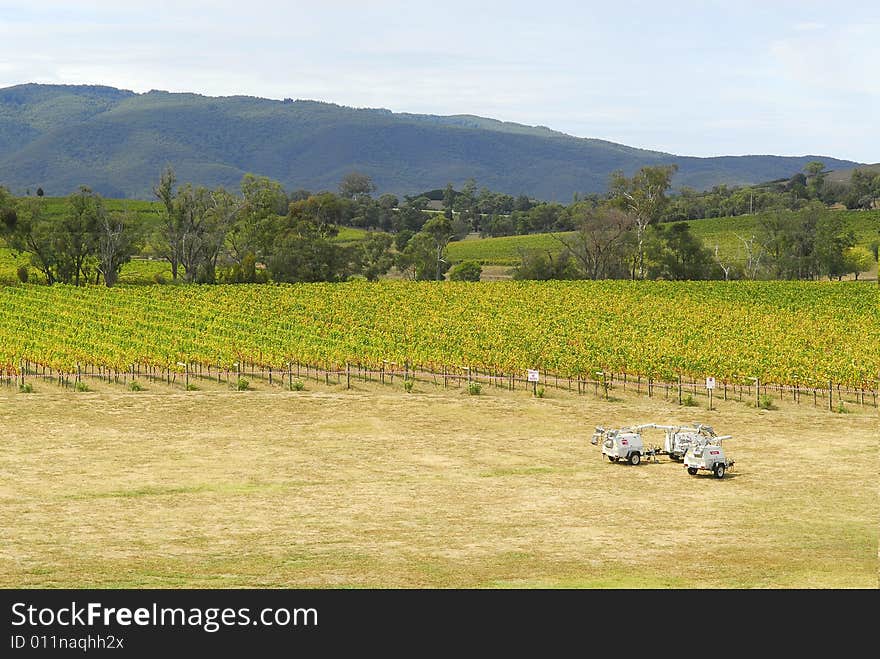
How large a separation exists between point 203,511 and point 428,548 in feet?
25.5

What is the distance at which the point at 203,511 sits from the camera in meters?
32.0

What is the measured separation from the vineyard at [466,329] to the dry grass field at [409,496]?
21.6 feet

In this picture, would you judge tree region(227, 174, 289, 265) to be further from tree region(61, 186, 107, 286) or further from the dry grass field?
the dry grass field

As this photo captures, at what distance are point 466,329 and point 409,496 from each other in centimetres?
4298

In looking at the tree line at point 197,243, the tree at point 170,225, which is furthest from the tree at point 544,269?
the tree at point 170,225

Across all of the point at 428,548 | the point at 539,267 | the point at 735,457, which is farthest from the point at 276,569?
the point at 539,267

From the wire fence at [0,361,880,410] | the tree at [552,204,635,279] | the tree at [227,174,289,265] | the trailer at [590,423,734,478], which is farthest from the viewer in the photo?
the tree at [552,204,635,279]

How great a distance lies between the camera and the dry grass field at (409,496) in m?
26.0

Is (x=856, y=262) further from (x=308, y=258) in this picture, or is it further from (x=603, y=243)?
(x=308, y=258)

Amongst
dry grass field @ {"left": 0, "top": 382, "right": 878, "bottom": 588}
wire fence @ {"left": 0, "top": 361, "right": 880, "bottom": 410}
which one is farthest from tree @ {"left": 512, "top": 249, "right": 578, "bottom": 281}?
dry grass field @ {"left": 0, "top": 382, "right": 878, "bottom": 588}

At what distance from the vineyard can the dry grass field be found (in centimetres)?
658

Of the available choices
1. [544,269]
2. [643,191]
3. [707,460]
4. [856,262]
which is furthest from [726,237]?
[707,460]

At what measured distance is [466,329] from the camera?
77062mm

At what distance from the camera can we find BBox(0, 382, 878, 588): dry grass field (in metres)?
26.0
